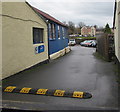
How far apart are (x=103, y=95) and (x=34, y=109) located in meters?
2.15

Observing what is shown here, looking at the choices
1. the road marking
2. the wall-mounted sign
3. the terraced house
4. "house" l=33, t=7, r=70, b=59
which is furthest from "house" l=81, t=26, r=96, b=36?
the road marking

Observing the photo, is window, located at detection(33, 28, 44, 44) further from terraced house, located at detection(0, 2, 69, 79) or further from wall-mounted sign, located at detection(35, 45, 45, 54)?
wall-mounted sign, located at detection(35, 45, 45, 54)

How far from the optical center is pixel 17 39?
7.36m

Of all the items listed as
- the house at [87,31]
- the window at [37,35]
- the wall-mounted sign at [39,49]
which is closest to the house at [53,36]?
the window at [37,35]

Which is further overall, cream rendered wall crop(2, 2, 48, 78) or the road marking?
cream rendered wall crop(2, 2, 48, 78)

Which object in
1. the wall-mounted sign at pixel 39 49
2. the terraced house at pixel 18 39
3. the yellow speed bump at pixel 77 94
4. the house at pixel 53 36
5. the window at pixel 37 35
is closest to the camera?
A: the yellow speed bump at pixel 77 94

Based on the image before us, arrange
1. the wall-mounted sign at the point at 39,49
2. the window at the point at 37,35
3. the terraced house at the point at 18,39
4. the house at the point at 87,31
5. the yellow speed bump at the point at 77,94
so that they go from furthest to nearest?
the house at the point at 87,31
the window at the point at 37,35
the wall-mounted sign at the point at 39,49
the terraced house at the point at 18,39
the yellow speed bump at the point at 77,94

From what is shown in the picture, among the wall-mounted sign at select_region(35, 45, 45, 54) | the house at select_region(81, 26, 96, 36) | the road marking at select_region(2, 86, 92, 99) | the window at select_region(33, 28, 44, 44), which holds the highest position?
the house at select_region(81, 26, 96, 36)

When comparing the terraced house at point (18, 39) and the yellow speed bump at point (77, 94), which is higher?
the terraced house at point (18, 39)

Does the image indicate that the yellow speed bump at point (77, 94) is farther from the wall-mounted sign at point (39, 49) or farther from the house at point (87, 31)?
the house at point (87, 31)

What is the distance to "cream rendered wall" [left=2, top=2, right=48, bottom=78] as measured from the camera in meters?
6.50

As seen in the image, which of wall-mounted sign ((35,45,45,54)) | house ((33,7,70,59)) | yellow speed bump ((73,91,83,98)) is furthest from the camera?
house ((33,7,70,59))

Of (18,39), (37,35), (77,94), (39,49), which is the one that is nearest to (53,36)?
(37,35)

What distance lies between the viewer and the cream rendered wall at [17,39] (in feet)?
21.3
